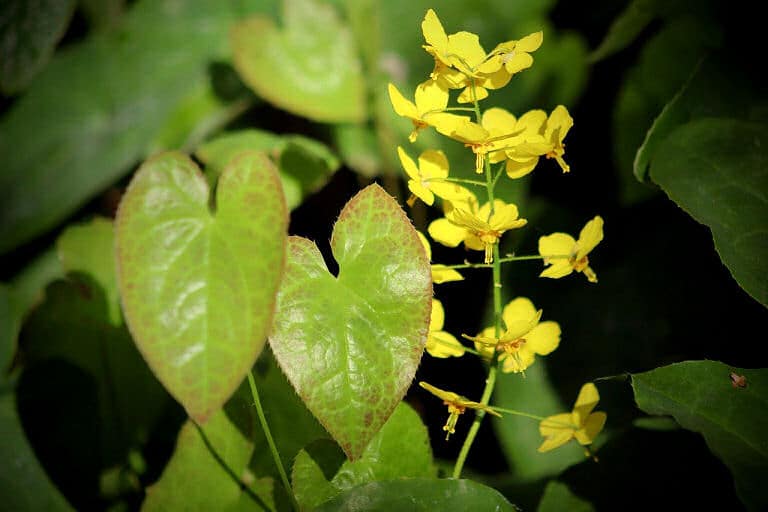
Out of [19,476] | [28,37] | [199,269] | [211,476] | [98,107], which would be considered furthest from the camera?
[98,107]

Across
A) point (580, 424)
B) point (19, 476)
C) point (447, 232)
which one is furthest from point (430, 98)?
point (19, 476)

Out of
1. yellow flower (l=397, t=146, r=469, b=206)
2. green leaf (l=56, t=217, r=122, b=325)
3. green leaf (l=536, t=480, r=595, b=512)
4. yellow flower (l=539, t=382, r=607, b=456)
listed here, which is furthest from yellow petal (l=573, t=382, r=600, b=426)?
green leaf (l=56, t=217, r=122, b=325)

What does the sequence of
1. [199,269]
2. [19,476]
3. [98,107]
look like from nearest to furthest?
[199,269] < [19,476] < [98,107]

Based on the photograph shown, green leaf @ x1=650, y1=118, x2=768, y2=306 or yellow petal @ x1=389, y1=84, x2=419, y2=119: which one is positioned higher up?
yellow petal @ x1=389, y1=84, x2=419, y2=119

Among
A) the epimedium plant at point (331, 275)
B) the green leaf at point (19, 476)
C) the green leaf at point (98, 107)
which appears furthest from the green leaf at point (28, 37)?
the green leaf at point (19, 476)

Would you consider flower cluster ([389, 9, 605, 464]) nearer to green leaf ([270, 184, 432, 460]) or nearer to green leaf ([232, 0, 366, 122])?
green leaf ([270, 184, 432, 460])

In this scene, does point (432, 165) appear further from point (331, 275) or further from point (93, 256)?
point (93, 256)

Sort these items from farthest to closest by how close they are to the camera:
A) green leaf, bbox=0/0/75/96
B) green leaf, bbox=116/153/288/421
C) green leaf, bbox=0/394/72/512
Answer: green leaf, bbox=0/0/75/96, green leaf, bbox=0/394/72/512, green leaf, bbox=116/153/288/421
